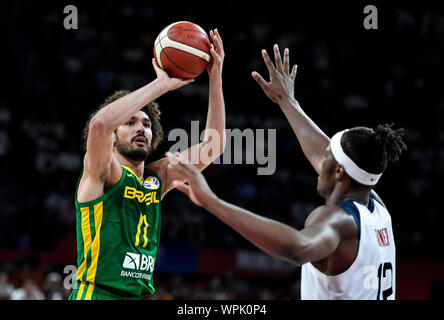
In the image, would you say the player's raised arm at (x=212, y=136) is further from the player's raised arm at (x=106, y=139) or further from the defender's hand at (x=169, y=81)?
the player's raised arm at (x=106, y=139)

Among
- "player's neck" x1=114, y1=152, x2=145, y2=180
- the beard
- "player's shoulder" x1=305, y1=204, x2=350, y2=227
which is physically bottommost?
"player's shoulder" x1=305, y1=204, x2=350, y2=227

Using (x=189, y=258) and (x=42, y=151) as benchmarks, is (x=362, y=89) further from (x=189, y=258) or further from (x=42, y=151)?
(x=42, y=151)

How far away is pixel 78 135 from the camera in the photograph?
42.1ft

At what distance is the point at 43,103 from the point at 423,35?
11378 mm

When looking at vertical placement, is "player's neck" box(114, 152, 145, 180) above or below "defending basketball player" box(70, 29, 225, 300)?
above

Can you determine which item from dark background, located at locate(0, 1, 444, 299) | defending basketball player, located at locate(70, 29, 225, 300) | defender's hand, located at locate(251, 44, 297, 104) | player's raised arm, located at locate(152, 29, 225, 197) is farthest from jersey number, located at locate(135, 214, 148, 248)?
dark background, located at locate(0, 1, 444, 299)

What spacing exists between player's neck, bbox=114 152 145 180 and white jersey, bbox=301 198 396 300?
67.5 inches

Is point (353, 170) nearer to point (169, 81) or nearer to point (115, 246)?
point (169, 81)

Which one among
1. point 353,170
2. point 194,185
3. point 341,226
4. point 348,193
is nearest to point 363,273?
point 341,226

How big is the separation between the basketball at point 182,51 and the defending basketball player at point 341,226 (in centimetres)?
147

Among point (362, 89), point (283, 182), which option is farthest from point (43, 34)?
point (362, 89)

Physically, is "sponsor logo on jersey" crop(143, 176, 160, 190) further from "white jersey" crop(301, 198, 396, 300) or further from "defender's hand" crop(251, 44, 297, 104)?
"white jersey" crop(301, 198, 396, 300)

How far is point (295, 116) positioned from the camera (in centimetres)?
437

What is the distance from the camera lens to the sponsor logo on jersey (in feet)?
14.4
